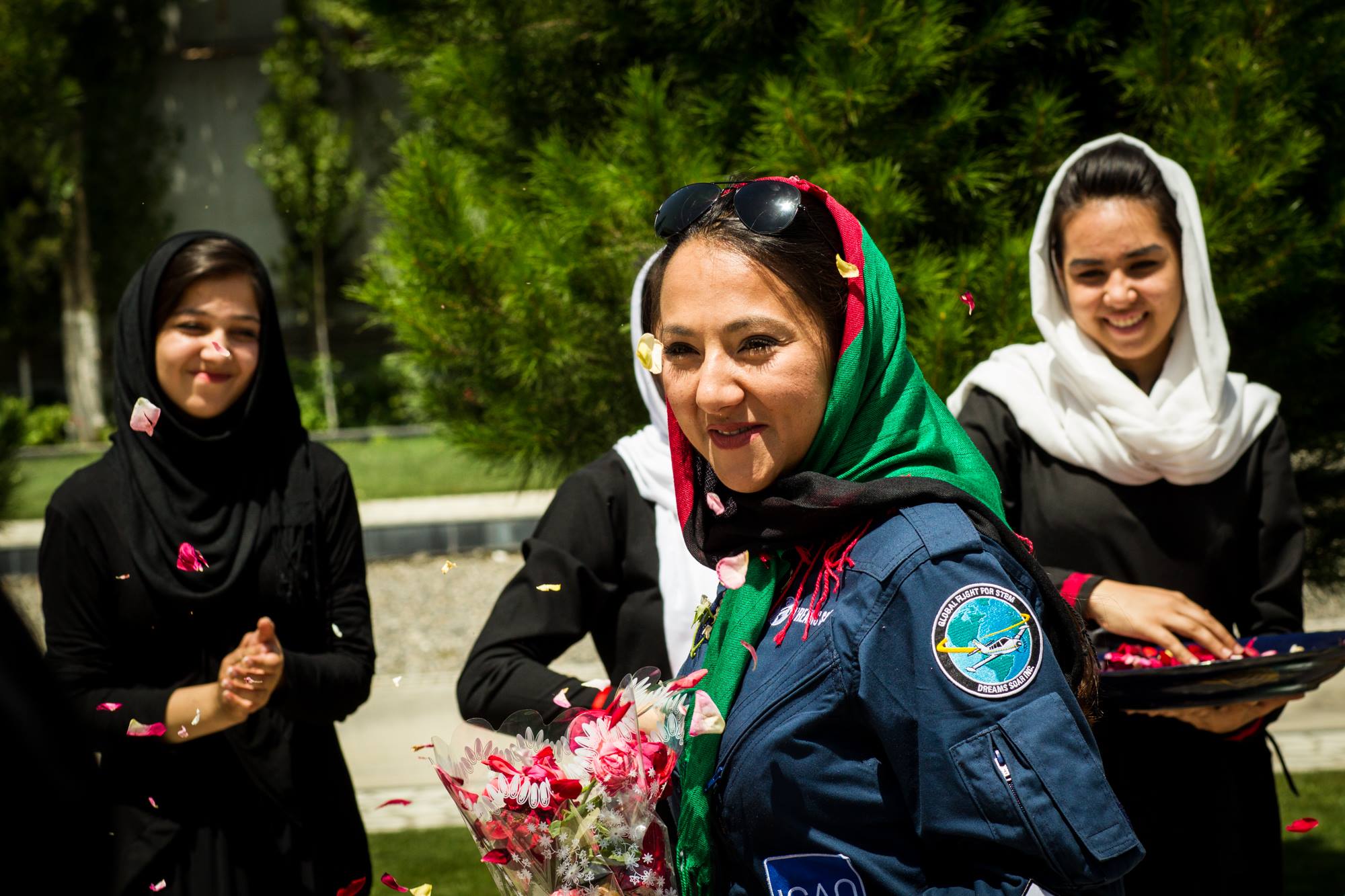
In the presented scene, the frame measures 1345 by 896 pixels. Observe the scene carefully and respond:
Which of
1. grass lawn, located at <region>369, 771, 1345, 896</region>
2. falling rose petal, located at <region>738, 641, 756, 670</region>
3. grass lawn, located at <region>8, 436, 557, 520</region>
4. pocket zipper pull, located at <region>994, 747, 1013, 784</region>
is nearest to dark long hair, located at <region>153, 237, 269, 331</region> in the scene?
falling rose petal, located at <region>738, 641, 756, 670</region>

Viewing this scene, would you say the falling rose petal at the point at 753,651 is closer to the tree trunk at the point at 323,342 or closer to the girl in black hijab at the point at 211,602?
the girl in black hijab at the point at 211,602

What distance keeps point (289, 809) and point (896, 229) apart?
2.08 m

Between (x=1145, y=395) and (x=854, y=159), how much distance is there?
1169 mm

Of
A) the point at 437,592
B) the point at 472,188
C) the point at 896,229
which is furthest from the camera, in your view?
the point at 437,592

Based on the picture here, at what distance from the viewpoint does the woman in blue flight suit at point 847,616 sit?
1380 millimetres

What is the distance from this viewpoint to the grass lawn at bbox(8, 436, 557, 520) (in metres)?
14.5

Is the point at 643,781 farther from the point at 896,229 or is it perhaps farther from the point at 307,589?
the point at 896,229

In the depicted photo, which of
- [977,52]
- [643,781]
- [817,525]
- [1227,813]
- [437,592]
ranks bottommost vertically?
[437,592]

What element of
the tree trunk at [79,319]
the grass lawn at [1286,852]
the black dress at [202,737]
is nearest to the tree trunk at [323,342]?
the tree trunk at [79,319]

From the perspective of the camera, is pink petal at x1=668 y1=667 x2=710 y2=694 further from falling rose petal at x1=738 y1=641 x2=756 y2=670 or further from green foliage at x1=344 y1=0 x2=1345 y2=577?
green foliage at x1=344 y1=0 x2=1345 y2=577

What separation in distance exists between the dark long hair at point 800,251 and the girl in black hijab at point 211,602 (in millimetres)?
1361

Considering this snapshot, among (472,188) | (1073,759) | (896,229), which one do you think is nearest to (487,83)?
(472,188)

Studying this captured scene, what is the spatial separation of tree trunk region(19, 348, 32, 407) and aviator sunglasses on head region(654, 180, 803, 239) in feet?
77.3

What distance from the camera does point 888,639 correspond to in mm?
1458
